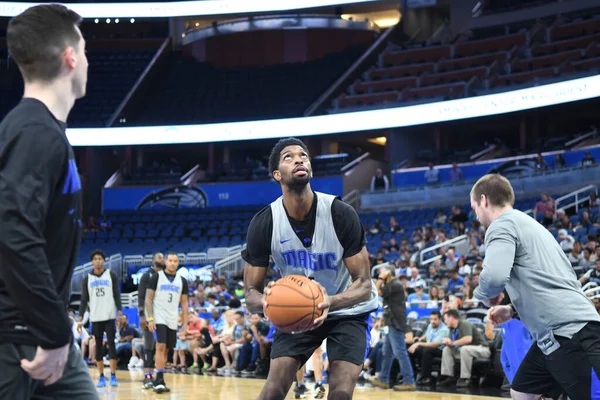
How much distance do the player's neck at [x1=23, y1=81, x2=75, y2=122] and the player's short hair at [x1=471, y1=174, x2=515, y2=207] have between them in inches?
117

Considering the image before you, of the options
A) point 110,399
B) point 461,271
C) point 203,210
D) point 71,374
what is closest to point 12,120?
point 71,374

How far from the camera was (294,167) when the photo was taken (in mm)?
5293

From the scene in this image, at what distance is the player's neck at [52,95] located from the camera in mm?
2904

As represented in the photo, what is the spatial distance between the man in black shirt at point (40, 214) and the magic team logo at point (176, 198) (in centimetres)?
3194

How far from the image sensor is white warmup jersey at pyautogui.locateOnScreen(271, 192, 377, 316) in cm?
537

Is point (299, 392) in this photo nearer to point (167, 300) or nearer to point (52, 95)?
point (167, 300)

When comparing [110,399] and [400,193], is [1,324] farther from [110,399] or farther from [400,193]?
[400,193]

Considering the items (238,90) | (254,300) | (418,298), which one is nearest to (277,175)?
(254,300)

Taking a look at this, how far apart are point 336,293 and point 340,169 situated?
92.9 ft

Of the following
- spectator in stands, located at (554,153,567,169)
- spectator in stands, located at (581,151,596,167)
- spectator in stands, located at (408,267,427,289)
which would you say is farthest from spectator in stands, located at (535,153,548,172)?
spectator in stands, located at (408,267,427,289)

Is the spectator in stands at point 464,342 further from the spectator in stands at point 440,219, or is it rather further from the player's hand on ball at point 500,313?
the spectator in stands at point 440,219

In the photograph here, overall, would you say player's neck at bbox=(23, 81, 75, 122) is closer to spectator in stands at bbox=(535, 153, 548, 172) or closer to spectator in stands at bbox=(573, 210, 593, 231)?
spectator in stands at bbox=(573, 210, 593, 231)

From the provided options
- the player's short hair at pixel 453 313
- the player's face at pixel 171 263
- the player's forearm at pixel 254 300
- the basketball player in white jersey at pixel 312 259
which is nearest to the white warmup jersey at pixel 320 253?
the basketball player in white jersey at pixel 312 259

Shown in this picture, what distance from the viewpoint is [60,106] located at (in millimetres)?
2939
